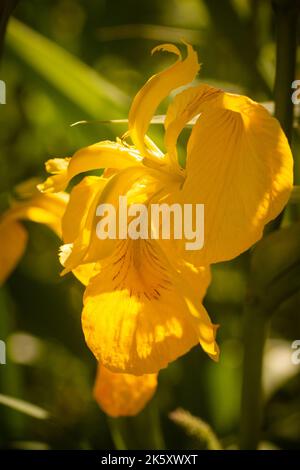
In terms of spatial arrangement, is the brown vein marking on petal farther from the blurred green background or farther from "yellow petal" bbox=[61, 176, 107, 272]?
the blurred green background

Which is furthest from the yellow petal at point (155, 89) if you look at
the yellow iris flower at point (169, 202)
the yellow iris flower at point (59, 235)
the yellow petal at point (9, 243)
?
the yellow petal at point (9, 243)

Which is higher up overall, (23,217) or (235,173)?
(235,173)

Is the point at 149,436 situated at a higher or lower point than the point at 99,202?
lower

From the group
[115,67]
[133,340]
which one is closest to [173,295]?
[133,340]

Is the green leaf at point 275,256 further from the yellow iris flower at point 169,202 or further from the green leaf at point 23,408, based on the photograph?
the green leaf at point 23,408

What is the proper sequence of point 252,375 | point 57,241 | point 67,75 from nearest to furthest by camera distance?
point 252,375 → point 67,75 → point 57,241

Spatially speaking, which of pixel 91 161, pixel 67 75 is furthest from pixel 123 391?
pixel 67 75

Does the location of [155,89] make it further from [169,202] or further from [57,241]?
[57,241]
